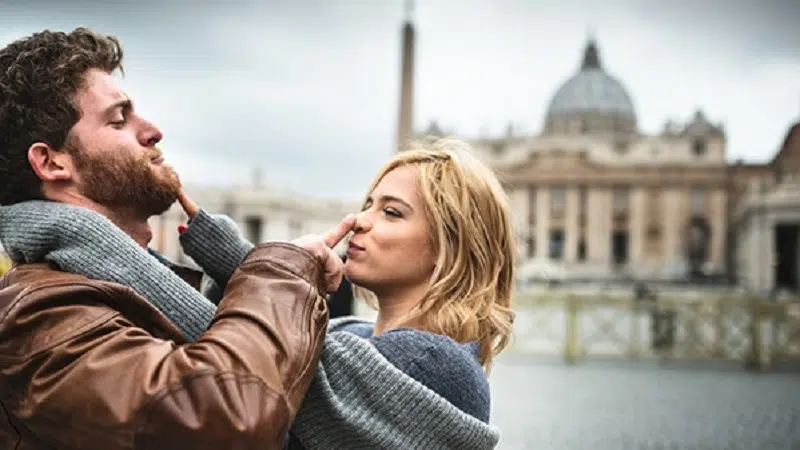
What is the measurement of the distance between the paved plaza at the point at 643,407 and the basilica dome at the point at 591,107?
7484cm

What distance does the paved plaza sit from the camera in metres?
7.18

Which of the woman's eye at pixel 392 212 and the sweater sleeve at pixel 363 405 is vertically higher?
the woman's eye at pixel 392 212

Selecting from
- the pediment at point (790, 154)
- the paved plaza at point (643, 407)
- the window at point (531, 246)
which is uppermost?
the pediment at point (790, 154)

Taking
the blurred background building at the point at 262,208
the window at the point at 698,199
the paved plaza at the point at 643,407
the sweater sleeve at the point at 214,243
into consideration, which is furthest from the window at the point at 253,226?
the sweater sleeve at the point at 214,243

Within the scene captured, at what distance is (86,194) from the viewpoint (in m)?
1.72

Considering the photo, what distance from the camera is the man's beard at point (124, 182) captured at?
5.60ft

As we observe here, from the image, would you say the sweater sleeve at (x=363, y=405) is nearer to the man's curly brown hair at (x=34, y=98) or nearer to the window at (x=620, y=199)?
the man's curly brown hair at (x=34, y=98)

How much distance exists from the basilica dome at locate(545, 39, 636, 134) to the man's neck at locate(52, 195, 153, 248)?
8550cm

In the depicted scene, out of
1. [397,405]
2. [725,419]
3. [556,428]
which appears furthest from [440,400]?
[725,419]

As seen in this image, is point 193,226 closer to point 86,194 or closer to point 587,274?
point 86,194

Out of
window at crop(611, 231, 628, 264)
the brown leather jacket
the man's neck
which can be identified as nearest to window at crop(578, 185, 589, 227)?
window at crop(611, 231, 628, 264)

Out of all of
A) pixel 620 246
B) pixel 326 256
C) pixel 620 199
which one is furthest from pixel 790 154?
pixel 326 256

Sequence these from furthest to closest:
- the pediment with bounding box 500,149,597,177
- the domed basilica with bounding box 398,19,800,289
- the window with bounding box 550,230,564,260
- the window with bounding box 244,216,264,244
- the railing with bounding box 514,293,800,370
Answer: the window with bounding box 550,230,564,260, the pediment with bounding box 500,149,597,177, the domed basilica with bounding box 398,19,800,289, the window with bounding box 244,216,264,244, the railing with bounding box 514,293,800,370

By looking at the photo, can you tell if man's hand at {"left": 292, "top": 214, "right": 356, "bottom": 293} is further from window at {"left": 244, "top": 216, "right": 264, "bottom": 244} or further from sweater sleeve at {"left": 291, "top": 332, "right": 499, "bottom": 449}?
window at {"left": 244, "top": 216, "right": 264, "bottom": 244}
